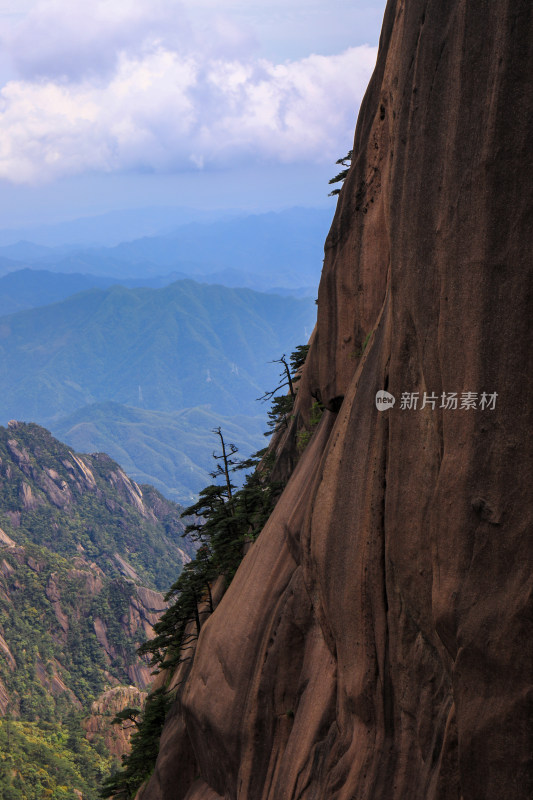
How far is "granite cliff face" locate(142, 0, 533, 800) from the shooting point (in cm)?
938

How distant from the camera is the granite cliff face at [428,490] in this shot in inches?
369

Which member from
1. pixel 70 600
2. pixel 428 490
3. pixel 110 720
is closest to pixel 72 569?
pixel 70 600

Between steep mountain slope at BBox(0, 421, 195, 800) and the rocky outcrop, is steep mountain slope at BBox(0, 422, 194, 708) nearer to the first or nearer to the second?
steep mountain slope at BBox(0, 421, 195, 800)

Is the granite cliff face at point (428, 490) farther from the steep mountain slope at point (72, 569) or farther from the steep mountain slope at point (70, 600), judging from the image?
the steep mountain slope at point (72, 569)

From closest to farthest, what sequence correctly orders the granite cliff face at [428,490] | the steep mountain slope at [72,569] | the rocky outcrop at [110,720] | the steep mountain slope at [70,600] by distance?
the granite cliff face at [428,490], the steep mountain slope at [70,600], the rocky outcrop at [110,720], the steep mountain slope at [72,569]

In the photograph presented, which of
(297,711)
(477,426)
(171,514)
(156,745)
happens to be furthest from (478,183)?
(171,514)

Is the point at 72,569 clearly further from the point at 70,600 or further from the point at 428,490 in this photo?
the point at 428,490

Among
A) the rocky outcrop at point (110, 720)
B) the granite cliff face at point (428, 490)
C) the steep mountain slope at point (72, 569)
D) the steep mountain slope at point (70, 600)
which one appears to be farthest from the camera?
the steep mountain slope at point (72, 569)

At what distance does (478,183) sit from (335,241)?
908 cm

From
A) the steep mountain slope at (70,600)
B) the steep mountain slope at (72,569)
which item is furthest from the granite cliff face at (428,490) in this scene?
the steep mountain slope at (72,569)

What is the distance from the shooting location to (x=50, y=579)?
106 m

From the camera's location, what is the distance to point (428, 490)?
11016 millimetres

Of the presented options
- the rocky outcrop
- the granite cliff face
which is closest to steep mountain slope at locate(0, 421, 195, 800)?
the rocky outcrop

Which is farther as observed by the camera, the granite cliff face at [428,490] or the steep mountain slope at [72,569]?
the steep mountain slope at [72,569]
